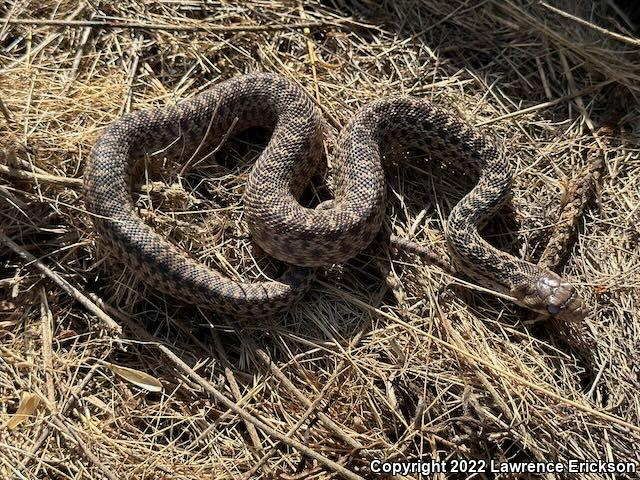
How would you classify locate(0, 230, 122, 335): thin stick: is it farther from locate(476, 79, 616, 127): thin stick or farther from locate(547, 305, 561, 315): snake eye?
locate(476, 79, 616, 127): thin stick

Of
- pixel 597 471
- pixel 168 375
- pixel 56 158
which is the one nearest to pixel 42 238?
pixel 56 158

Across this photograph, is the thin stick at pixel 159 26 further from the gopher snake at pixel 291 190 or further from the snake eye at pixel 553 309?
the snake eye at pixel 553 309

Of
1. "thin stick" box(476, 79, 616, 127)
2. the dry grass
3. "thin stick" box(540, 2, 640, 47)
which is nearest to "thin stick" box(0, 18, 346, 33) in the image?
the dry grass

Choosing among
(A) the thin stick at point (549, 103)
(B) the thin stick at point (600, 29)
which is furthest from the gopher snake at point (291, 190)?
(B) the thin stick at point (600, 29)

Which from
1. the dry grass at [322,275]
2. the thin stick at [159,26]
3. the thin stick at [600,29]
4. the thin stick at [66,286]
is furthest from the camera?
the thin stick at [600,29]

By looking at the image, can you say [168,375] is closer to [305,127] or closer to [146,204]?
[146,204]

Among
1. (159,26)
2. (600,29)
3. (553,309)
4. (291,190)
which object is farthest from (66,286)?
(600,29)

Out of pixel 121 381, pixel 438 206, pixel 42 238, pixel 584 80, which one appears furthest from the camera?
pixel 584 80
